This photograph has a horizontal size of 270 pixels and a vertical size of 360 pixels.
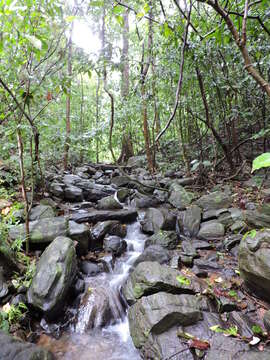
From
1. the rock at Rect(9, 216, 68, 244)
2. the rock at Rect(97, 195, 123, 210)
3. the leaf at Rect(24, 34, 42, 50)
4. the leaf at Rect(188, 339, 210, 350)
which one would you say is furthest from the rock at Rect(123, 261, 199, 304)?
the rock at Rect(97, 195, 123, 210)

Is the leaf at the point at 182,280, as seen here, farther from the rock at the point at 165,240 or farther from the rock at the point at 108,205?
the rock at the point at 108,205

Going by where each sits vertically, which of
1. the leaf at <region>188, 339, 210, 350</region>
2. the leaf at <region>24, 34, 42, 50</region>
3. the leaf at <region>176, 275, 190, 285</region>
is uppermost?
the leaf at <region>24, 34, 42, 50</region>

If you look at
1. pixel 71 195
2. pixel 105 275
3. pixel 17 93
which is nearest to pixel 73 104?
pixel 71 195

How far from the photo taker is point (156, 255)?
13.1 ft

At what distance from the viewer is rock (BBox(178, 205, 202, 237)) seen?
4844 millimetres

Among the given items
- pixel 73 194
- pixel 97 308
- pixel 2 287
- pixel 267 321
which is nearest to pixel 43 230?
pixel 2 287

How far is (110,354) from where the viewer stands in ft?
8.98

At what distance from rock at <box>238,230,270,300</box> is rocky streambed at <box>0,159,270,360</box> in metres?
0.01

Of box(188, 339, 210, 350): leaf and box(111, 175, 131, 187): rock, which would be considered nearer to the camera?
box(188, 339, 210, 350): leaf

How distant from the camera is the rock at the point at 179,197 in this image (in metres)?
6.01

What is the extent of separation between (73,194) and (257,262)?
542cm

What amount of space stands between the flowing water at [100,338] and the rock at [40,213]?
1849 millimetres

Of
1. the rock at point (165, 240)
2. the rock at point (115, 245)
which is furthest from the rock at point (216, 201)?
the rock at point (115, 245)

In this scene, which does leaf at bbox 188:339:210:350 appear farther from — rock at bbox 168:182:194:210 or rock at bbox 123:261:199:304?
rock at bbox 168:182:194:210
